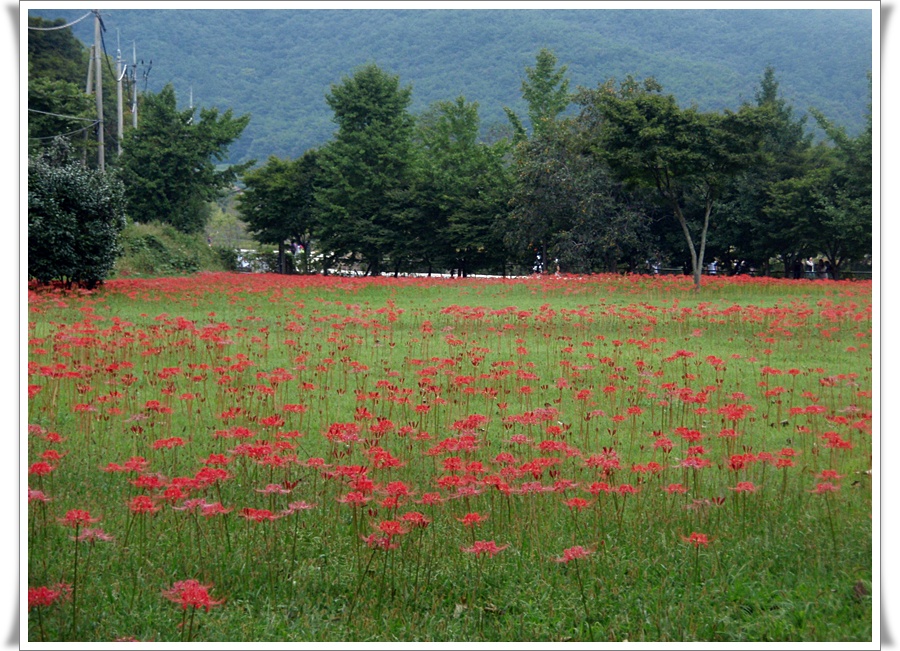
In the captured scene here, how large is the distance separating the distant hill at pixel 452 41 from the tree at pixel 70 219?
487 cm

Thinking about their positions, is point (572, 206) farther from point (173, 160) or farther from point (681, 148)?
point (173, 160)

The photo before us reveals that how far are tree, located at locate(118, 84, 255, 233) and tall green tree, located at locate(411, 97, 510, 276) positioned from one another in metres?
6.26

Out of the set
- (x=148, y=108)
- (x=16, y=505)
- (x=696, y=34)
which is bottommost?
(x=16, y=505)

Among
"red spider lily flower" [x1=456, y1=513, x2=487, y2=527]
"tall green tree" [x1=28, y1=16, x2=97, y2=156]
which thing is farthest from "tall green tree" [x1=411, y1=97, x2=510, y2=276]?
"red spider lily flower" [x1=456, y1=513, x2=487, y2=527]

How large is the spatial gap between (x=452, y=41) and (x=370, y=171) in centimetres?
2142

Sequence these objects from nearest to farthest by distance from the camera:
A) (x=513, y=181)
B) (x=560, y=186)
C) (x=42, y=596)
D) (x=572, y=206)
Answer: (x=42, y=596), (x=572, y=206), (x=560, y=186), (x=513, y=181)

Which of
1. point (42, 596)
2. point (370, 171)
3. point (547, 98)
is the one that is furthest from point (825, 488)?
point (370, 171)

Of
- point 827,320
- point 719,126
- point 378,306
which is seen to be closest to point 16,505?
point 827,320

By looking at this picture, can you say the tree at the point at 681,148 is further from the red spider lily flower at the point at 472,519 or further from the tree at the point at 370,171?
the red spider lily flower at the point at 472,519

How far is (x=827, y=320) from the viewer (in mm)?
7211

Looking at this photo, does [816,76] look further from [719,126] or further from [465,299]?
[719,126]

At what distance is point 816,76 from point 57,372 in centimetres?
579

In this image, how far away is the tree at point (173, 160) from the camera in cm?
2262

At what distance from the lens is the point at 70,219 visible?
1170cm
